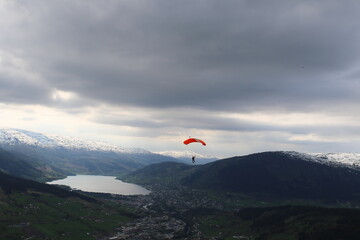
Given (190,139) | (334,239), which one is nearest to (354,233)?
(334,239)

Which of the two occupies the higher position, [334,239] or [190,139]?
[190,139]

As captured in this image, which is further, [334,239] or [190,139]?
[334,239]

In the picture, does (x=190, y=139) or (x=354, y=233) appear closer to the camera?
(x=190, y=139)

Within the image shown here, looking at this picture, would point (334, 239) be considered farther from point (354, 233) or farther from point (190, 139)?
point (190, 139)

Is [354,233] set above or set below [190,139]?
below
